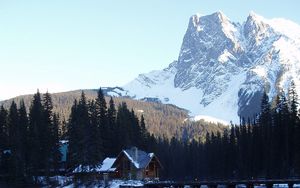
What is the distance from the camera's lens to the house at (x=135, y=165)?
124m

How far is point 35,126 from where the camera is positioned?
123875 mm

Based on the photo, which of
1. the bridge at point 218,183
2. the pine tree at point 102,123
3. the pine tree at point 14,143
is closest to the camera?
the bridge at point 218,183

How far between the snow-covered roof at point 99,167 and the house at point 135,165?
4.19ft

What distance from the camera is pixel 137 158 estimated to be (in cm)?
12650

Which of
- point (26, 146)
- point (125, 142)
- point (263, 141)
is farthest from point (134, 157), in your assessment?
point (263, 141)

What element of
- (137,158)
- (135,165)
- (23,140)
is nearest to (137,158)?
(137,158)

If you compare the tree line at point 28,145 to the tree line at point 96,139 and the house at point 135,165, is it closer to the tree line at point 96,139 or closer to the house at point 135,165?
the tree line at point 96,139

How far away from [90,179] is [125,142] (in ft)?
67.8

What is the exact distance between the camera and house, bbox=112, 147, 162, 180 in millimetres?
124438

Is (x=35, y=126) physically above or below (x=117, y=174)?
above

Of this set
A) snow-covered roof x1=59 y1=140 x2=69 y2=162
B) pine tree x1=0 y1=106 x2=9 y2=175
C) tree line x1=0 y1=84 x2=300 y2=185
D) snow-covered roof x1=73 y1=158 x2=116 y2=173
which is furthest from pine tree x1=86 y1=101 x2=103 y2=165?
pine tree x1=0 y1=106 x2=9 y2=175

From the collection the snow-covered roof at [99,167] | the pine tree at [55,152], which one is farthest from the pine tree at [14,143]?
the snow-covered roof at [99,167]

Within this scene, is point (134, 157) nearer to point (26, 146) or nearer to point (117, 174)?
point (117, 174)

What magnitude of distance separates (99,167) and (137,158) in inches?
327
